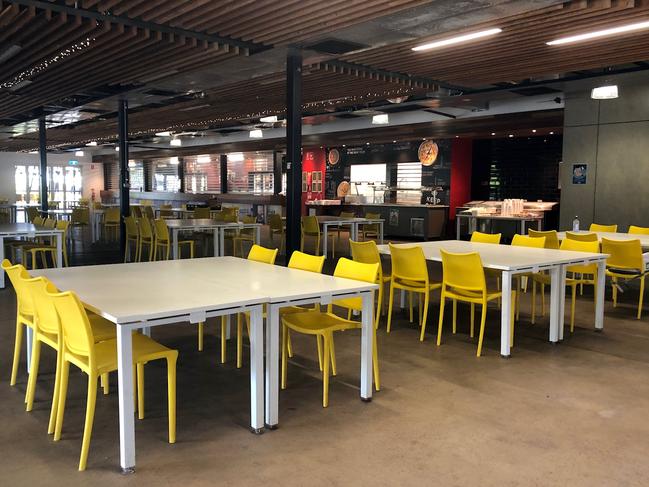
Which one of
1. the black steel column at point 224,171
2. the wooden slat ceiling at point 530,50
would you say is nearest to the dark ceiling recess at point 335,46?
the wooden slat ceiling at point 530,50

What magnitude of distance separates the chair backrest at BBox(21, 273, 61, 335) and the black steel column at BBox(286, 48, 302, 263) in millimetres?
3915

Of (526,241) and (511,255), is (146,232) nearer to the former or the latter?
(526,241)

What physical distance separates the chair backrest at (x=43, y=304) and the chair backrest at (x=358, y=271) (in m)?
1.84

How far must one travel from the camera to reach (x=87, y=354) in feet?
10.1

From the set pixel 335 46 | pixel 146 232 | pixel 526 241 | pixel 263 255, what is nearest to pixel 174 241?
pixel 146 232

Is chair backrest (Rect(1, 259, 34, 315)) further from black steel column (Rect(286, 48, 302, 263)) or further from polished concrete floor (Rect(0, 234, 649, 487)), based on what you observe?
black steel column (Rect(286, 48, 302, 263))

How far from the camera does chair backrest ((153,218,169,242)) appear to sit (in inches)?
363

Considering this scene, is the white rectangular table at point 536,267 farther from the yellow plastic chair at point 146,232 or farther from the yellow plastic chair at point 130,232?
the yellow plastic chair at point 130,232

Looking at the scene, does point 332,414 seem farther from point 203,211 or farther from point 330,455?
point 203,211

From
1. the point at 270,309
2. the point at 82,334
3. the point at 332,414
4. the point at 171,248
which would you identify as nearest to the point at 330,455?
the point at 332,414

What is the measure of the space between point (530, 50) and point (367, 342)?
190 inches

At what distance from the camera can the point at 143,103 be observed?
11078 mm

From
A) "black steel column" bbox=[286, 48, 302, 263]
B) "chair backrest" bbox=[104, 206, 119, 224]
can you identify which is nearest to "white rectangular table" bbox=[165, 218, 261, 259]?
"black steel column" bbox=[286, 48, 302, 263]

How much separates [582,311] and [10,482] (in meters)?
5.93
